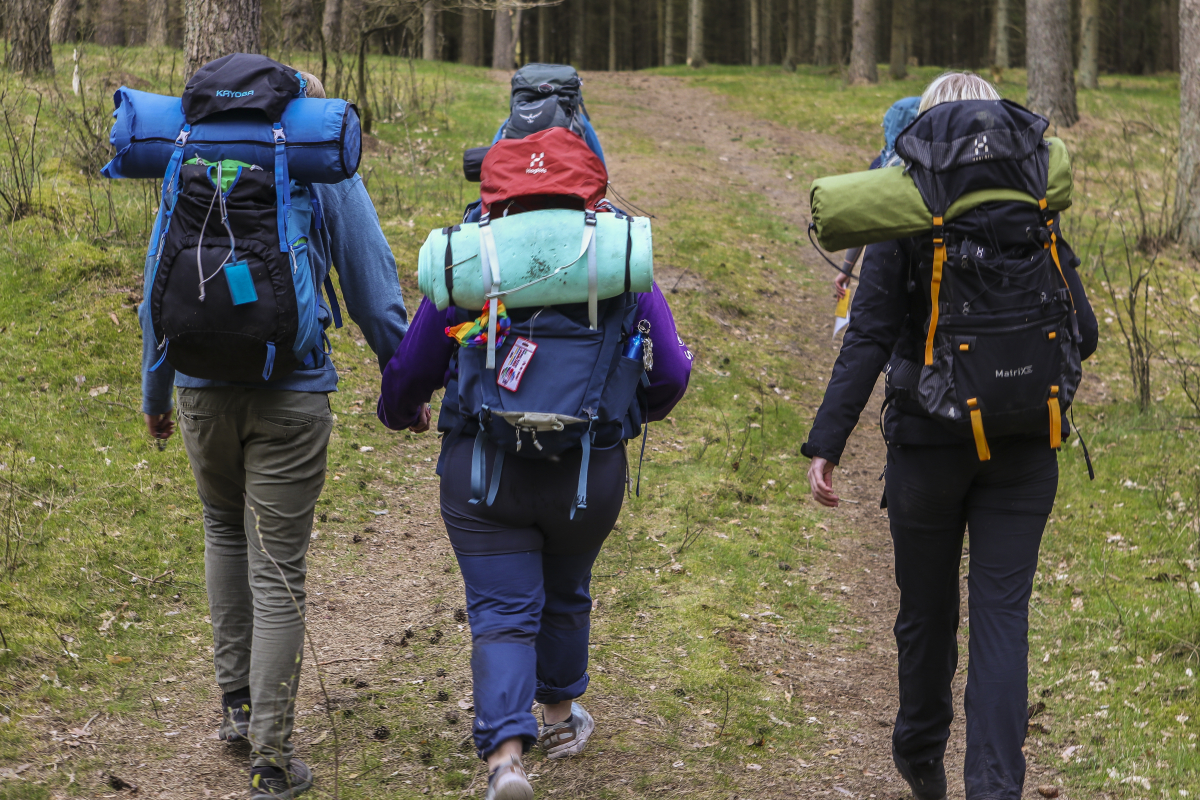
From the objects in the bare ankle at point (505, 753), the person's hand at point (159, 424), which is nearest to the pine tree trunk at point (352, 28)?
the person's hand at point (159, 424)

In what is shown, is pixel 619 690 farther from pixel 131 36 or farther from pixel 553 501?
pixel 131 36

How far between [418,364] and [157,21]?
1762 centimetres

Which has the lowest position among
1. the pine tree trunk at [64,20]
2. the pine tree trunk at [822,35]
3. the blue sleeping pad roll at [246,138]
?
the blue sleeping pad roll at [246,138]

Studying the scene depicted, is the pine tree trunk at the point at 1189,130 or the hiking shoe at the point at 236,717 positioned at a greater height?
the pine tree trunk at the point at 1189,130

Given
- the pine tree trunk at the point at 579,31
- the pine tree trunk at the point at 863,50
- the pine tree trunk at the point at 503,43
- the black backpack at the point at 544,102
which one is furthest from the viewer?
the pine tree trunk at the point at 579,31

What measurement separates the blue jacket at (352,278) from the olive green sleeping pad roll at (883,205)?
1.43m

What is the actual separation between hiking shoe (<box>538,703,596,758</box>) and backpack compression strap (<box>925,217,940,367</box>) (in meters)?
1.82

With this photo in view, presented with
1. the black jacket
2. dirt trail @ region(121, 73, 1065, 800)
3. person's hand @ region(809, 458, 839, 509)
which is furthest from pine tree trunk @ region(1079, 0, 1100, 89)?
person's hand @ region(809, 458, 839, 509)

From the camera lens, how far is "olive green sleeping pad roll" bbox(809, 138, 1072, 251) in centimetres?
296

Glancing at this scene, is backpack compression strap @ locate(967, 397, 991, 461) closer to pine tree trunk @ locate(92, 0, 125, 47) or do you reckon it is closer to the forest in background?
the forest in background

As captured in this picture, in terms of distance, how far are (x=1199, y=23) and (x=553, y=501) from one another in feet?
38.9

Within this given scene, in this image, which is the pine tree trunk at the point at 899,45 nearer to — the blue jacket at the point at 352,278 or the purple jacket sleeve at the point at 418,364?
the blue jacket at the point at 352,278

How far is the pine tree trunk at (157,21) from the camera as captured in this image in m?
17.6

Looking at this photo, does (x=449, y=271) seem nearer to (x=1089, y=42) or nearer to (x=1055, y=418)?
(x=1055, y=418)
